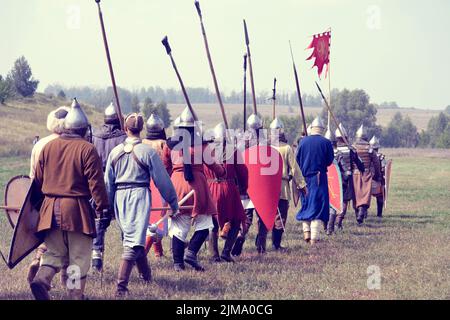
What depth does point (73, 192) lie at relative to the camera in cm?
698

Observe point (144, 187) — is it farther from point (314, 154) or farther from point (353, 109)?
point (353, 109)

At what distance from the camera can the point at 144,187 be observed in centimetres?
786

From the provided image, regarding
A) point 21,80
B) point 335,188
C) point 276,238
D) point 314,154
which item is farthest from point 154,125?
point 21,80

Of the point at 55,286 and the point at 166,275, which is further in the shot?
the point at 166,275

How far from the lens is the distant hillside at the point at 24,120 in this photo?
4616cm

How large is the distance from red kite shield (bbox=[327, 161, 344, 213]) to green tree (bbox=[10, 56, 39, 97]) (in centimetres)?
6838

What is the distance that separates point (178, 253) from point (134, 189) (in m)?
1.58

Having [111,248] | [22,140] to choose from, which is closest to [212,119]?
[22,140]

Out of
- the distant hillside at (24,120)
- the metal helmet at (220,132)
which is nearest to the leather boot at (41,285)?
the metal helmet at (220,132)

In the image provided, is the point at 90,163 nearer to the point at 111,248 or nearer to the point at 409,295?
the point at 409,295

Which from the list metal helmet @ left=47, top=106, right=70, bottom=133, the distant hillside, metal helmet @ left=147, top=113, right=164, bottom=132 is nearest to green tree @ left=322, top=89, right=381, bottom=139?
the distant hillside

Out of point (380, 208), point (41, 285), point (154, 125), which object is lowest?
point (380, 208)

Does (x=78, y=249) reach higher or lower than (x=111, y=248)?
higher

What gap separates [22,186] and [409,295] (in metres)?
3.87
